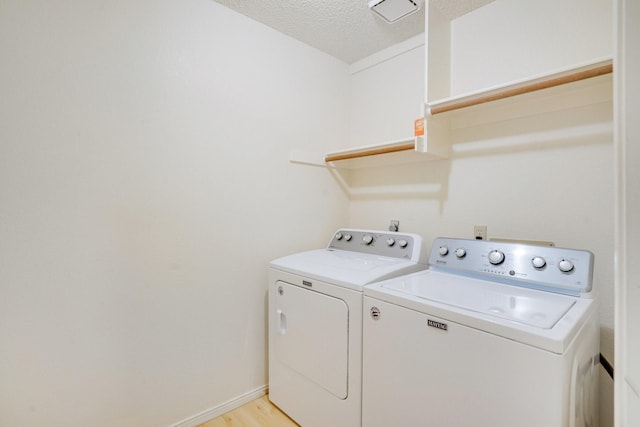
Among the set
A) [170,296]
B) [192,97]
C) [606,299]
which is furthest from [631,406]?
[192,97]

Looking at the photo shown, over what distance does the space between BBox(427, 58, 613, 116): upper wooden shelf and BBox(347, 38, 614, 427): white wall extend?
0.15 meters

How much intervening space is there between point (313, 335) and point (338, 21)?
71.9 inches

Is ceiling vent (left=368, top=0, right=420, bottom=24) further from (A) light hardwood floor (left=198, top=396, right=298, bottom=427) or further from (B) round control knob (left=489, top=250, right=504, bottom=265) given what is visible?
(A) light hardwood floor (left=198, top=396, right=298, bottom=427)

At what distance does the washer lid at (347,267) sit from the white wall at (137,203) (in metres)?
0.30

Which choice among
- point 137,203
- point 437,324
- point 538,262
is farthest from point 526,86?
point 137,203

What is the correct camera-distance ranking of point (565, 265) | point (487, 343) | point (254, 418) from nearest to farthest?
point (487, 343)
point (565, 265)
point (254, 418)

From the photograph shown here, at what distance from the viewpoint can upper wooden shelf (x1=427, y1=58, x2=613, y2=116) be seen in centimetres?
110

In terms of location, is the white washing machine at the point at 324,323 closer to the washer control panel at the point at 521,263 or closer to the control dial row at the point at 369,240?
the control dial row at the point at 369,240

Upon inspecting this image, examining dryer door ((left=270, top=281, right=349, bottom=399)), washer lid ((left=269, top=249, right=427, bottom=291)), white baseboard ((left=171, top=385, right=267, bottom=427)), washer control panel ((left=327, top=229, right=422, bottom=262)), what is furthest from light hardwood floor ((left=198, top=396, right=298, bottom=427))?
washer control panel ((left=327, top=229, right=422, bottom=262))

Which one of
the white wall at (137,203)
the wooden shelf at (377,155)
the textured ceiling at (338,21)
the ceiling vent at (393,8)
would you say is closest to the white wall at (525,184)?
the wooden shelf at (377,155)

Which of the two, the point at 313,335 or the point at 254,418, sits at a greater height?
the point at 313,335

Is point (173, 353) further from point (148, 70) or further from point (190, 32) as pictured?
point (190, 32)

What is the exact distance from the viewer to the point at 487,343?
0.89 meters

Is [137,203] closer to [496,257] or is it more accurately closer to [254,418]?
[254,418]
